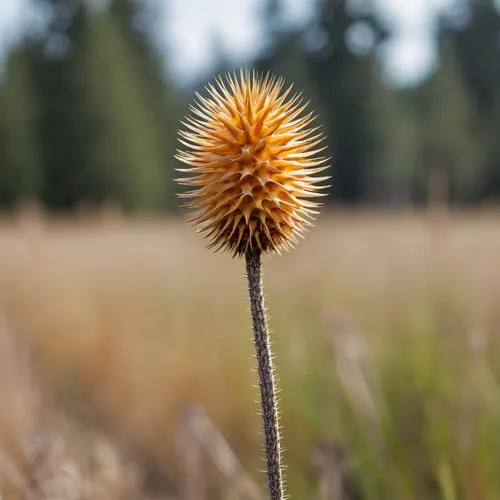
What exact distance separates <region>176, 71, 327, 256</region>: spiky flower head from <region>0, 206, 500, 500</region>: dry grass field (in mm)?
885

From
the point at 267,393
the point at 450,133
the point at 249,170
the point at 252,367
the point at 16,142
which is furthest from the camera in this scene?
the point at 450,133

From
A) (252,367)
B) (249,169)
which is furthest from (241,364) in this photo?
(249,169)

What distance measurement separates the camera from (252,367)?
3.75m

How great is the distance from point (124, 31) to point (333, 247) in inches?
1028

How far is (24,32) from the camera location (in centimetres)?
2548

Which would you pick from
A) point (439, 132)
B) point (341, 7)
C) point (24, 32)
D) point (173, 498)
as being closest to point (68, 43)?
point (24, 32)

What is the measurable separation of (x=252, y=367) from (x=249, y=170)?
291 centimetres

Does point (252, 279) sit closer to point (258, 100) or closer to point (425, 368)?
point (258, 100)

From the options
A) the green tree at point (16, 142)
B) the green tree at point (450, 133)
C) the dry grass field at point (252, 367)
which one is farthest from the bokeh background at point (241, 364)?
the green tree at point (450, 133)

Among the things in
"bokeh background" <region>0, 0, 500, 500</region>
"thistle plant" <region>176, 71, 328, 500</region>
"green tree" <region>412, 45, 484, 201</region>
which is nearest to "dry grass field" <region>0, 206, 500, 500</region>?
"bokeh background" <region>0, 0, 500, 500</region>

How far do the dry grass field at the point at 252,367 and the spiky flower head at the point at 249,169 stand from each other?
2.90ft

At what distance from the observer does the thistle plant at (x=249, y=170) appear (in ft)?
2.93

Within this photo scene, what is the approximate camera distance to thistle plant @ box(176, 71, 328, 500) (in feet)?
2.93

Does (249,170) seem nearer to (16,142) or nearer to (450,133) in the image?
(16,142)
